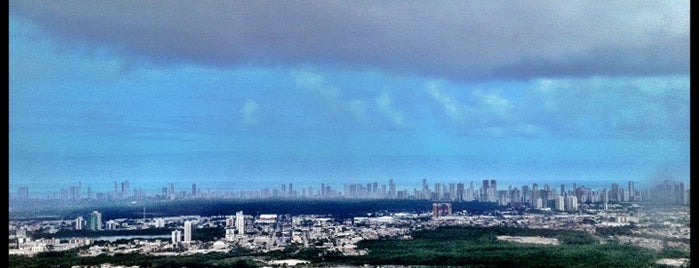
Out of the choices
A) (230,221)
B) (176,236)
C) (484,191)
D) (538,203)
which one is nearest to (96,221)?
(176,236)

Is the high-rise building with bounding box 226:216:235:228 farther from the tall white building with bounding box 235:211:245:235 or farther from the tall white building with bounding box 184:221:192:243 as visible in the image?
the tall white building with bounding box 184:221:192:243

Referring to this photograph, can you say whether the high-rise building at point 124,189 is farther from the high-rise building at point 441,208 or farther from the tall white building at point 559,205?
the tall white building at point 559,205

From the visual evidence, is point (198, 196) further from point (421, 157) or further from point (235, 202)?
point (421, 157)

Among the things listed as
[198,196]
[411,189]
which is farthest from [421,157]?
[198,196]

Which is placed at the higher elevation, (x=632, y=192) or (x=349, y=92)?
(x=349, y=92)

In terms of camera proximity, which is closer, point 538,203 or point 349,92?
point 538,203

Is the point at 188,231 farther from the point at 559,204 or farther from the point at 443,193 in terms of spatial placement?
the point at 559,204

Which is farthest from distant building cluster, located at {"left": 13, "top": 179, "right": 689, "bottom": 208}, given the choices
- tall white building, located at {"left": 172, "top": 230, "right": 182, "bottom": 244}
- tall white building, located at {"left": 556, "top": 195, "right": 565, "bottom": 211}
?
tall white building, located at {"left": 172, "top": 230, "right": 182, "bottom": 244}
